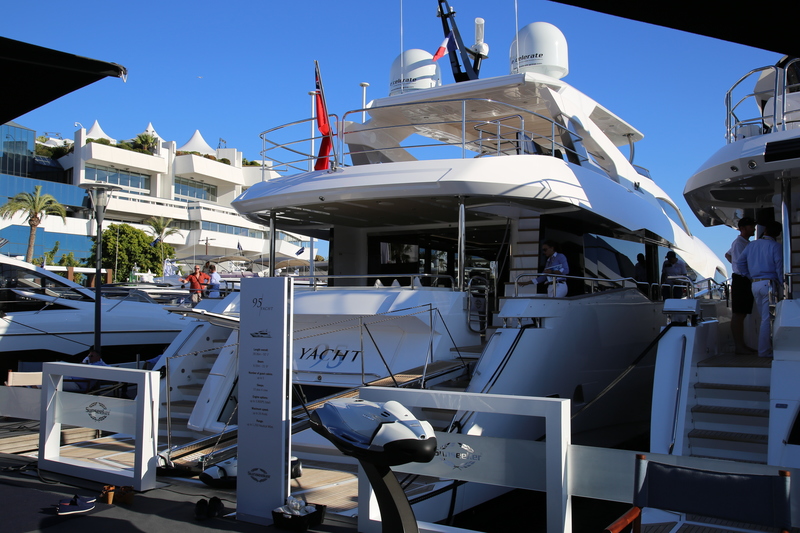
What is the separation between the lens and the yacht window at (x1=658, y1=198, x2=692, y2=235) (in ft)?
44.4

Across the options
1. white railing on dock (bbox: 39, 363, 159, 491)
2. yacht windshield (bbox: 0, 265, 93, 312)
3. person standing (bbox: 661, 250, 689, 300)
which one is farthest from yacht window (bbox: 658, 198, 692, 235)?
yacht windshield (bbox: 0, 265, 93, 312)

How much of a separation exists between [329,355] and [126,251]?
47901 mm

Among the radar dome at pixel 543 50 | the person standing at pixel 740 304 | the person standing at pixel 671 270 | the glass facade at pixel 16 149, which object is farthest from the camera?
the glass facade at pixel 16 149

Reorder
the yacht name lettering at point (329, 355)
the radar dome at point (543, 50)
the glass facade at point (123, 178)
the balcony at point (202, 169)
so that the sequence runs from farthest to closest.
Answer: the balcony at point (202, 169)
the glass facade at point (123, 178)
the radar dome at point (543, 50)
the yacht name lettering at point (329, 355)

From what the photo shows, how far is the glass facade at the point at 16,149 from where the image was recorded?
5388cm

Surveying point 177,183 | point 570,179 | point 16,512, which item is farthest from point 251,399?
point 177,183

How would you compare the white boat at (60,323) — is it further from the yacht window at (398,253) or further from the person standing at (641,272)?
the person standing at (641,272)

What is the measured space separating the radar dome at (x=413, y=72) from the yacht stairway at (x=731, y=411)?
8.36 metres

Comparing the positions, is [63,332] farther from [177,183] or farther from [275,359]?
[177,183]

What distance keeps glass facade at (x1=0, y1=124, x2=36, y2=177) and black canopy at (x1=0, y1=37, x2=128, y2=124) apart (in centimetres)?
5659

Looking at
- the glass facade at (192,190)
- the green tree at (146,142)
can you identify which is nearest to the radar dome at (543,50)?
the glass facade at (192,190)

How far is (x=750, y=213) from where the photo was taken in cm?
1132

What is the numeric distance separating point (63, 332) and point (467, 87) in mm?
9904

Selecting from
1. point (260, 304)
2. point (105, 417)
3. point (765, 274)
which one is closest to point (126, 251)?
point (105, 417)
